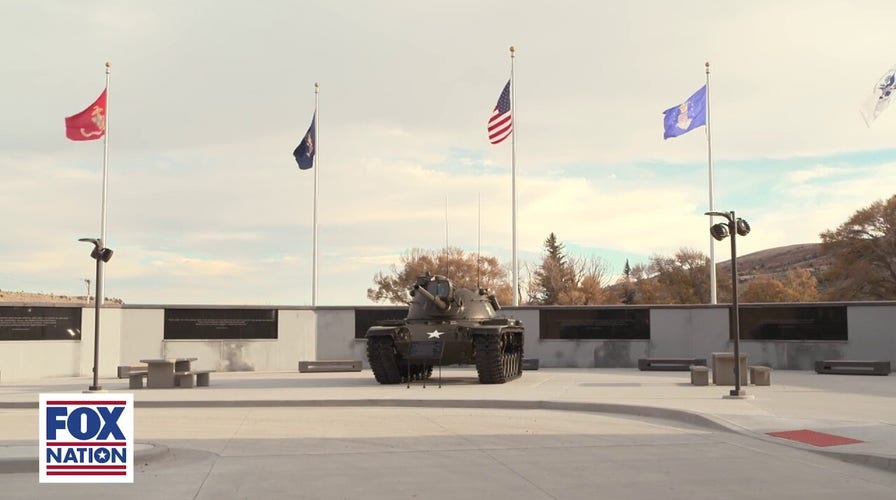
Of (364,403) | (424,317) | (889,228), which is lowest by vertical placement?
(364,403)

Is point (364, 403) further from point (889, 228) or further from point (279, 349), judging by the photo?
point (889, 228)

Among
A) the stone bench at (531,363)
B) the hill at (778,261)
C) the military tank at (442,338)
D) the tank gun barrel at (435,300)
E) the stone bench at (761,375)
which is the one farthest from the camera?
the hill at (778,261)

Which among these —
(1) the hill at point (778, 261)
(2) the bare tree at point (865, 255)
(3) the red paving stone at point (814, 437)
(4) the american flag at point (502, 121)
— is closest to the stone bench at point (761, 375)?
(3) the red paving stone at point (814, 437)

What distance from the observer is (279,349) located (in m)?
30.2

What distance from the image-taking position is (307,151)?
32938mm

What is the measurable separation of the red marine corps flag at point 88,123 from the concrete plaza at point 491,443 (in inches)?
411

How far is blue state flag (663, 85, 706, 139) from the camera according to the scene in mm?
31159

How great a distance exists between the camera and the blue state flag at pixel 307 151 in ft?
108

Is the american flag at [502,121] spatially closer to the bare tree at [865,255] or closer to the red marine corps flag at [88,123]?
the red marine corps flag at [88,123]

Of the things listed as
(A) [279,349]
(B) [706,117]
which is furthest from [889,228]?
(A) [279,349]

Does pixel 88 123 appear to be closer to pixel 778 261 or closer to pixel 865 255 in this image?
pixel 865 255

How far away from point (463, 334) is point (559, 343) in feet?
31.4

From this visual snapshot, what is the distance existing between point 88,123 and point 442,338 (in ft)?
48.9

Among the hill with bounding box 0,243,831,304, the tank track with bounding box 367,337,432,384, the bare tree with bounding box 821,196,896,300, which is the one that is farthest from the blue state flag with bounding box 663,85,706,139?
the hill with bounding box 0,243,831,304
